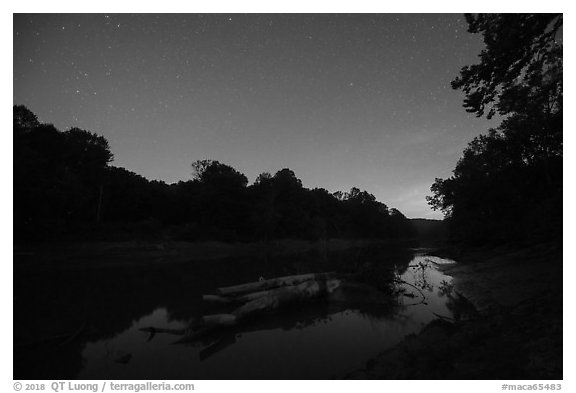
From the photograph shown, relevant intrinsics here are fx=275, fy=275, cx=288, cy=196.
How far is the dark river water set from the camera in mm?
5621

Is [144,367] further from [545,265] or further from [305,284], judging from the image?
[545,265]

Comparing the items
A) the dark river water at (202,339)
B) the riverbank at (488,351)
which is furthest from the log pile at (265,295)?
the riverbank at (488,351)

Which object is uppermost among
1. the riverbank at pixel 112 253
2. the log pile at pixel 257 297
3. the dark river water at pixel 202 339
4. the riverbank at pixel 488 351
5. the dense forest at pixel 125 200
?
the dense forest at pixel 125 200

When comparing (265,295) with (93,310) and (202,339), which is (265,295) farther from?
(93,310)

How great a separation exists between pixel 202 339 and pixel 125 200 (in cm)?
4851

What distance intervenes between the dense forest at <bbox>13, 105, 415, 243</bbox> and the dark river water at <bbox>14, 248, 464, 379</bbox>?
5.93 m

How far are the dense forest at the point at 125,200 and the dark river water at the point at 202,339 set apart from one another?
5.93m

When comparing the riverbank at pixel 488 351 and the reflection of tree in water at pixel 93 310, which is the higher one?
the riverbank at pixel 488 351

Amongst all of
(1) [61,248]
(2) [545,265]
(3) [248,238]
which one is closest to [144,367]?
(2) [545,265]

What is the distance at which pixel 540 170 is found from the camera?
10602 millimetres

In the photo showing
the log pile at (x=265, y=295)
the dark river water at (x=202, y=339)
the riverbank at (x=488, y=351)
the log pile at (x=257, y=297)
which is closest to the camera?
the riverbank at (x=488, y=351)

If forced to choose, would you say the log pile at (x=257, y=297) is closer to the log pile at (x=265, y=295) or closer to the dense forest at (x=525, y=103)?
the log pile at (x=265, y=295)

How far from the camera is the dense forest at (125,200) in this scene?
26750 mm

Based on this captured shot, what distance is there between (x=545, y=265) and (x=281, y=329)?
14.1 meters
